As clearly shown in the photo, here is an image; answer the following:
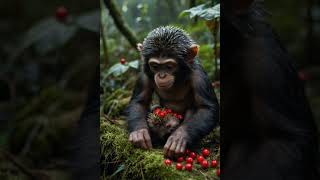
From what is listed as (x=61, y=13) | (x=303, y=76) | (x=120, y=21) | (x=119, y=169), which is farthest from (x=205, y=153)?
(x=120, y=21)

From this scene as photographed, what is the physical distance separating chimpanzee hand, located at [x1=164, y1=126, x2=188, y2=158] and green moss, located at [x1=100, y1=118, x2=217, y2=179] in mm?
46

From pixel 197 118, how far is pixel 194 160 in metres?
0.27

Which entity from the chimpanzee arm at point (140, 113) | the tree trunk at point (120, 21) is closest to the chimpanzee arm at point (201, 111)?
the chimpanzee arm at point (140, 113)

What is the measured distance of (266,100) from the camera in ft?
7.26

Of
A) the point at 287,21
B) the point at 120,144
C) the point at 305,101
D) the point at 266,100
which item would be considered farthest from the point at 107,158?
the point at 287,21

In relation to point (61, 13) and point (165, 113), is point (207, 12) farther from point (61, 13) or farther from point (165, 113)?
point (61, 13)

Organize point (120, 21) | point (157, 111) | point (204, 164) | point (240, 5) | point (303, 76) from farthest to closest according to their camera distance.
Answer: point (120, 21)
point (157, 111)
point (303, 76)
point (204, 164)
point (240, 5)

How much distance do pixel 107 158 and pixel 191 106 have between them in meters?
0.57

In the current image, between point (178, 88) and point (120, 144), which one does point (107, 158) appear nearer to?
point (120, 144)

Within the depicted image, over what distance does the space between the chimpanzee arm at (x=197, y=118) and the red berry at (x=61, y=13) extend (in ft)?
2.58

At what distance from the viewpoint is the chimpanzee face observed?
2443 mm

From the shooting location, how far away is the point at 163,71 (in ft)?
8.16

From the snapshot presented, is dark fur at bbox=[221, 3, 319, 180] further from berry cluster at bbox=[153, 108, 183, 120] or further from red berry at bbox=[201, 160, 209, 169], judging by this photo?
berry cluster at bbox=[153, 108, 183, 120]

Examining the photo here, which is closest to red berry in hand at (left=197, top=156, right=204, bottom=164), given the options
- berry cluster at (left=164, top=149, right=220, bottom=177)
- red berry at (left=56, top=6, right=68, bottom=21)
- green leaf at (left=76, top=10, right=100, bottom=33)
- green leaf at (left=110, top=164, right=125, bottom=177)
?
berry cluster at (left=164, top=149, right=220, bottom=177)
